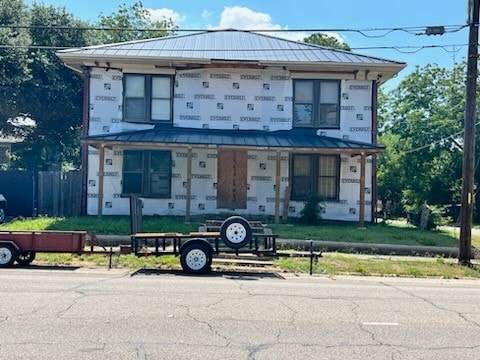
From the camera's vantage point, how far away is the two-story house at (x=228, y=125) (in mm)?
19438

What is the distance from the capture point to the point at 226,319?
668cm

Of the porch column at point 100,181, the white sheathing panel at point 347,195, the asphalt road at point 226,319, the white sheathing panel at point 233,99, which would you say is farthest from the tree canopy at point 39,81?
the asphalt road at point 226,319

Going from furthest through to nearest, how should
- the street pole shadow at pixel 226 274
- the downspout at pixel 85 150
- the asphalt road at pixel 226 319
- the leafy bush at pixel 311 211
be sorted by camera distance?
the downspout at pixel 85 150, the leafy bush at pixel 311 211, the street pole shadow at pixel 226 274, the asphalt road at pixel 226 319

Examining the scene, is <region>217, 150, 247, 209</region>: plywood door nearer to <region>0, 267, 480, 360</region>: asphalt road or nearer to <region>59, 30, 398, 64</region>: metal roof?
<region>59, 30, 398, 64</region>: metal roof

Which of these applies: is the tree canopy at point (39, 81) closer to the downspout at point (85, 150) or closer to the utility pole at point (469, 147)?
the downspout at point (85, 150)

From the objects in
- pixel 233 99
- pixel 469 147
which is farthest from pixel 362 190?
pixel 233 99

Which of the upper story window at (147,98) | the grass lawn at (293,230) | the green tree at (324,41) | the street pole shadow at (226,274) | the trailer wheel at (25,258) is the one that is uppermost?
the green tree at (324,41)

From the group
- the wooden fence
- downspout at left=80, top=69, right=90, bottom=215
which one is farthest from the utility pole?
the wooden fence

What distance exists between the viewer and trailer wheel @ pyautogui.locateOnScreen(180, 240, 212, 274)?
11.0 meters

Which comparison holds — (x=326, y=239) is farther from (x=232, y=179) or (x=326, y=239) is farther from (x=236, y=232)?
(x=232, y=179)

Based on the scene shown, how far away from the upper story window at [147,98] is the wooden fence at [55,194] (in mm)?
3513

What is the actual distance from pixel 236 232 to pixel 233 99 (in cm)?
949

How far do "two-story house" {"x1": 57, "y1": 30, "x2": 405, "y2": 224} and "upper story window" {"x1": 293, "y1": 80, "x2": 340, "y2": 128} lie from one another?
4cm

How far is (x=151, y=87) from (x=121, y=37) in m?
17.0
